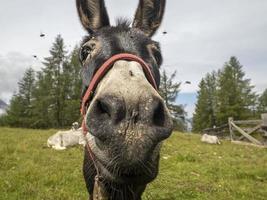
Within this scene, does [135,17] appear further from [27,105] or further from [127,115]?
[27,105]

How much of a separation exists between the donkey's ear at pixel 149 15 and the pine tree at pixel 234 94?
39883 mm

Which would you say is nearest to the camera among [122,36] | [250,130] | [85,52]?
[122,36]

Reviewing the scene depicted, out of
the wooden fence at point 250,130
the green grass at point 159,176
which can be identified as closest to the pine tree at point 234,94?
the wooden fence at point 250,130

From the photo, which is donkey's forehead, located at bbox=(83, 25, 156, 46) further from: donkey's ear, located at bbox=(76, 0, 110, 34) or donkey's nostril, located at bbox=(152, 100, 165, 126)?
donkey's nostril, located at bbox=(152, 100, 165, 126)

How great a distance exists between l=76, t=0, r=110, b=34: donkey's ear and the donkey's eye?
1.46 ft

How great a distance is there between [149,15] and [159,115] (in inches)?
81.4

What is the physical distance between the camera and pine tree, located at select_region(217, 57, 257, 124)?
42.4 metres

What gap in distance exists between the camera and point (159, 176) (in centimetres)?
800

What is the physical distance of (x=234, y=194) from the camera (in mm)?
7008

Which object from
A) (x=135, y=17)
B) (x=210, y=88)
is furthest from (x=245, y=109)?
(x=135, y=17)

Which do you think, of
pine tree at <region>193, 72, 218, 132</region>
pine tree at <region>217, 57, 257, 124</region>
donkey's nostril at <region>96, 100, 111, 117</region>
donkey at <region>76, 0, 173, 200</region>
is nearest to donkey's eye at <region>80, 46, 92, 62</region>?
donkey at <region>76, 0, 173, 200</region>

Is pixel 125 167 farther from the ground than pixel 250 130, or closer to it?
closer to it

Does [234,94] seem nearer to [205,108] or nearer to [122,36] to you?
[205,108]

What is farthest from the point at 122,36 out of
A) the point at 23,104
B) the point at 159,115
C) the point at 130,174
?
the point at 23,104
